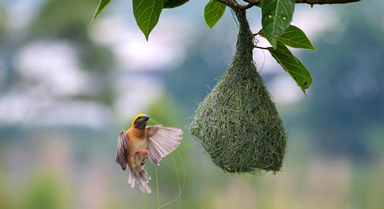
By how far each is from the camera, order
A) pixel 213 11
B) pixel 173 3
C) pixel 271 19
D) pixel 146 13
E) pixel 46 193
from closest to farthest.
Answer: pixel 271 19 → pixel 146 13 → pixel 173 3 → pixel 213 11 → pixel 46 193

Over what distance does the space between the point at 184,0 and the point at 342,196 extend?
505cm

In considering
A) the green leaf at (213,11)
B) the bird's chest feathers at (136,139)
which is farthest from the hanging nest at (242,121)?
the bird's chest feathers at (136,139)

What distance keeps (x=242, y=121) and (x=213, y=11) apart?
263mm

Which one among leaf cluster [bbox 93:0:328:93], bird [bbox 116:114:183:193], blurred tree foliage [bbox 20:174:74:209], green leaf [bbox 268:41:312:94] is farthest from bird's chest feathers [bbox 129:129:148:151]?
blurred tree foliage [bbox 20:174:74:209]

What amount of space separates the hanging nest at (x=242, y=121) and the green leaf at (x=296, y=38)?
3.4 inches

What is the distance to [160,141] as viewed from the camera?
1104 millimetres

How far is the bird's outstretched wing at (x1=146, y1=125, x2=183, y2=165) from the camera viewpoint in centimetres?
110

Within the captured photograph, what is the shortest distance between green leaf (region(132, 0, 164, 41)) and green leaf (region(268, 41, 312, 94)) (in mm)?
272

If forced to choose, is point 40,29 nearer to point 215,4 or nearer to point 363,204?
point 363,204

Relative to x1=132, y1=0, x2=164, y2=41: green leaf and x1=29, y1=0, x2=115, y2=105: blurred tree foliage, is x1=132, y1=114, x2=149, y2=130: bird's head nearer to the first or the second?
x1=132, y1=0, x2=164, y2=41: green leaf

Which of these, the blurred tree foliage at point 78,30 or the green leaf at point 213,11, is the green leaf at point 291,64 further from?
the blurred tree foliage at point 78,30

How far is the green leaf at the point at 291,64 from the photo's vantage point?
1.14m

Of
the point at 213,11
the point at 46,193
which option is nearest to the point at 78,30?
the point at 46,193

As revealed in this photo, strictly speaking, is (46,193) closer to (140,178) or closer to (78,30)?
(78,30)
